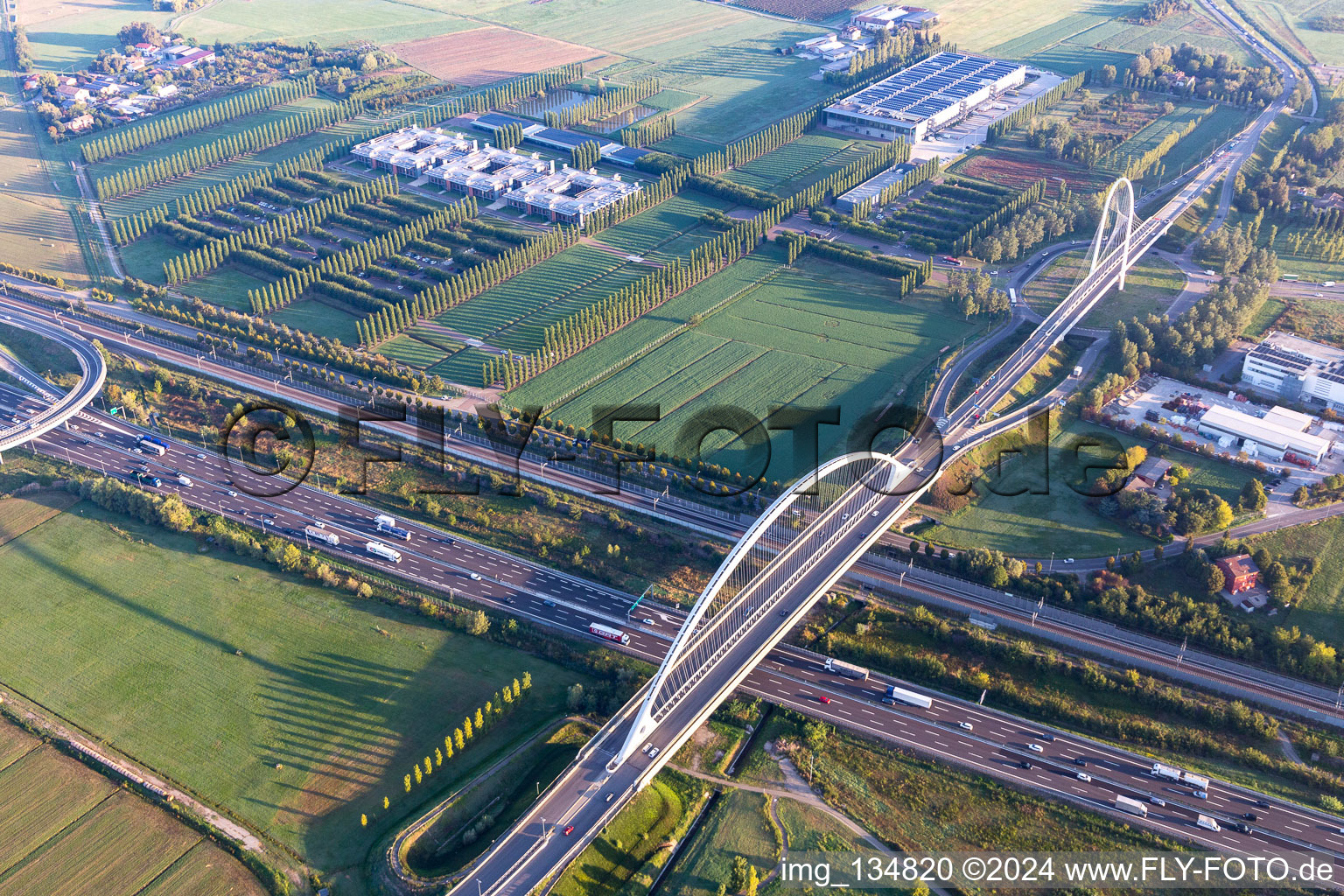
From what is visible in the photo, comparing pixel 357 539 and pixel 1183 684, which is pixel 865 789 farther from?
pixel 357 539

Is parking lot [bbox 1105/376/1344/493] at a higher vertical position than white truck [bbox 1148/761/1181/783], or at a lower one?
higher

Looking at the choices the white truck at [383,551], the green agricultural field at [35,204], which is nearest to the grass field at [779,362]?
the white truck at [383,551]

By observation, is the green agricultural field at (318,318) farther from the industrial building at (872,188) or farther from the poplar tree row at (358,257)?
the industrial building at (872,188)

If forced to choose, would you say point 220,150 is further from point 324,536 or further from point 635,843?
point 635,843

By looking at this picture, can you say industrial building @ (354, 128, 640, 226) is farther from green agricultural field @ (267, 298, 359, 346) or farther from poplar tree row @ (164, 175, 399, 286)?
green agricultural field @ (267, 298, 359, 346)

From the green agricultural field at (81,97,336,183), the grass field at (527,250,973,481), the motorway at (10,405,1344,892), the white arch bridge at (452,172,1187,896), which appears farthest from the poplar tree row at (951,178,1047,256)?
the green agricultural field at (81,97,336,183)

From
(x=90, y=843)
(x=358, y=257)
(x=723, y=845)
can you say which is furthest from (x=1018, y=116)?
(x=90, y=843)
